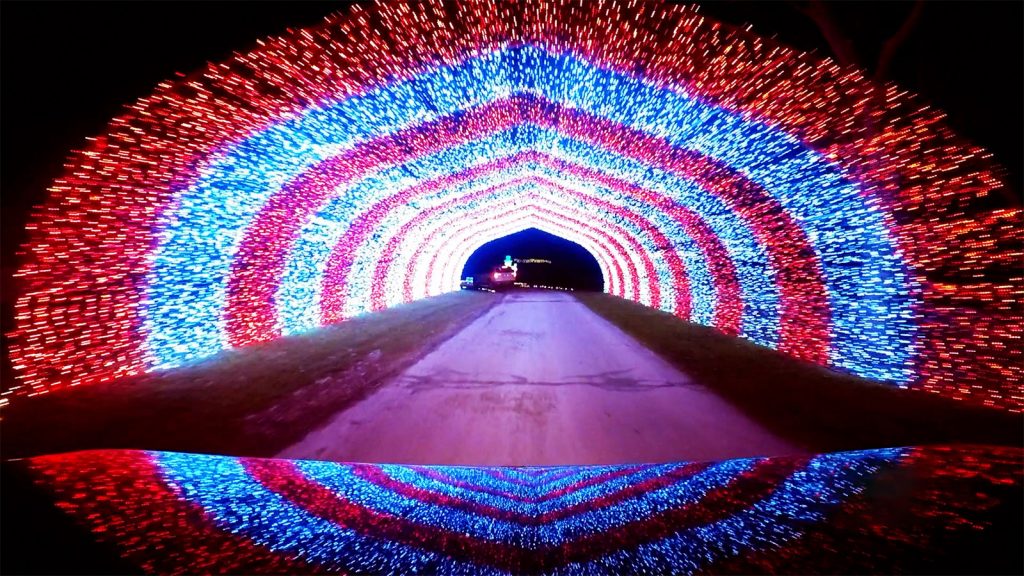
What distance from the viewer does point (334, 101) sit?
582cm

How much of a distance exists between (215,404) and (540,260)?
5019cm

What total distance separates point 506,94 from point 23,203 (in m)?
6.69

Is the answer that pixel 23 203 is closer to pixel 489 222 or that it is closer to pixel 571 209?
pixel 571 209

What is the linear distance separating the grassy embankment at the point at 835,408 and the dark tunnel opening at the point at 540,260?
3382 centimetres

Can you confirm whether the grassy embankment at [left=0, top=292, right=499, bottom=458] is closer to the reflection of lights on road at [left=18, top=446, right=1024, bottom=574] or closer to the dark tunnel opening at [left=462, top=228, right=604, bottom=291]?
the reflection of lights on road at [left=18, top=446, right=1024, bottom=574]

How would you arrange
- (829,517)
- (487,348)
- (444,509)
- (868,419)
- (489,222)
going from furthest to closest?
1. (489,222)
2. (487,348)
3. (868,419)
4. (444,509)
5. (829,517)

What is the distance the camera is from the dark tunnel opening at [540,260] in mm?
43312

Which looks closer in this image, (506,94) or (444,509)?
(444,509)

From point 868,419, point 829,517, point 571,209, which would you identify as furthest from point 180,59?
point 571,209

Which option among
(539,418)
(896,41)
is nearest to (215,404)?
(539,418)

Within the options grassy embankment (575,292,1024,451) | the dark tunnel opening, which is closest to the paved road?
grassy embankment (575,292,1024,451)

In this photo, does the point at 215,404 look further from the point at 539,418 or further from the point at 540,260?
the point at 540,260

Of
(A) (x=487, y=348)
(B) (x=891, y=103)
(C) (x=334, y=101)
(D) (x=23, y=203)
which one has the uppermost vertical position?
(C) (x=334, y=101)

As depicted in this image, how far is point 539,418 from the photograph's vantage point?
178 inches
